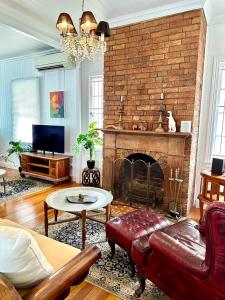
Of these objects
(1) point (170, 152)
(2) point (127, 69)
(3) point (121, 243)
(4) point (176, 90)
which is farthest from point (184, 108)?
(3) point (121, 243)

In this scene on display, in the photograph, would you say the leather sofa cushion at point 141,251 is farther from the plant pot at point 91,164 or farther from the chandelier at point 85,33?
the plant pot at point 91,164

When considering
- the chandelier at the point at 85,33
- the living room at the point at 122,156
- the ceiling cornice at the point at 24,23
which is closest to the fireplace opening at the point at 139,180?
the living room at the point at 122,156

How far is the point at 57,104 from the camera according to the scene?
4.91 metres

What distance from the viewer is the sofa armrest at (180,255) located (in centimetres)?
127

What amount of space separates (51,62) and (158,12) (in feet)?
8.19

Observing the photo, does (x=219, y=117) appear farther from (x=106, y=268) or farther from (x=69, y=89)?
(x=69, y=89)

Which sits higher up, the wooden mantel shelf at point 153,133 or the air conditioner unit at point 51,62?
the air conditioner unit at point 51,62

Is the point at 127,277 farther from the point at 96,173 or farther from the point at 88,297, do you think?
the point at 96,173

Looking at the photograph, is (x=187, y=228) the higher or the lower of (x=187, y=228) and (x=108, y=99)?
the lower

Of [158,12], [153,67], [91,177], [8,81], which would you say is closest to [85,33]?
[153,67]

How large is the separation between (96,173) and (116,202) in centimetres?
74

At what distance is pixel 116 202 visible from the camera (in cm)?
368

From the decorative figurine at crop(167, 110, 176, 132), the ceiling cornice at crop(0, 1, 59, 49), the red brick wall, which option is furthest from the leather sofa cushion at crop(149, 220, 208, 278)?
the ceiling cornice at crop(0, 1, 59, 49)

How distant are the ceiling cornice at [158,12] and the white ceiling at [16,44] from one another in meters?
1.78
